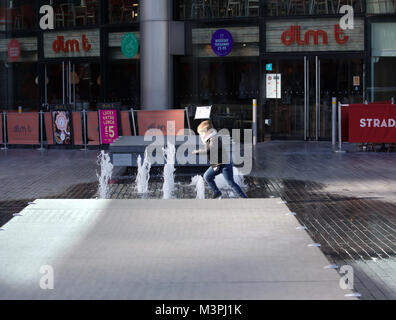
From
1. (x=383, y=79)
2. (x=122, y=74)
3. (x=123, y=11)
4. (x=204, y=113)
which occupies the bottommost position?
(x=204, y=113)

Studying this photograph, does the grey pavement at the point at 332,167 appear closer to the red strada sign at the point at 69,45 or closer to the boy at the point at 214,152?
the boy at the point at 214,152

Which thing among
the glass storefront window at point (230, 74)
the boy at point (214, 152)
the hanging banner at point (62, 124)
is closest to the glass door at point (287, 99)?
the glass storefront window at point (230, 74)

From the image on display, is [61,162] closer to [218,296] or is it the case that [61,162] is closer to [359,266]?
[359,266]

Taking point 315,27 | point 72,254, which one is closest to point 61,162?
point 315,27

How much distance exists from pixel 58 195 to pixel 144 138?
4295mm

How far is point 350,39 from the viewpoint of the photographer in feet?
77.8

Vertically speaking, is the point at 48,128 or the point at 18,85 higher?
the point at 18,85

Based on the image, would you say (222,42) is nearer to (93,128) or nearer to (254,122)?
(254,122)

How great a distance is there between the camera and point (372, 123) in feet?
66.8

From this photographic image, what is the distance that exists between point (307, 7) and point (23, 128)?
33.2ft

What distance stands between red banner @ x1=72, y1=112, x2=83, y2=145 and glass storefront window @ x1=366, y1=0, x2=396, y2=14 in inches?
394

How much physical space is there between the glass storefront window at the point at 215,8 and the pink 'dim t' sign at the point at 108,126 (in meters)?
5.11

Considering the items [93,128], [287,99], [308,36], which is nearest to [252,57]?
[287,99]

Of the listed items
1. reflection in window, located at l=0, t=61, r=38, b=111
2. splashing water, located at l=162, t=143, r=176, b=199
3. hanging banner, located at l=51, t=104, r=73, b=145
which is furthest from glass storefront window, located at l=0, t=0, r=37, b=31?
splashing water, located at l=162, t=143, r=176, b=199
